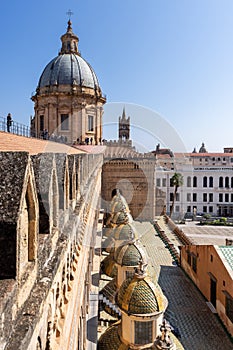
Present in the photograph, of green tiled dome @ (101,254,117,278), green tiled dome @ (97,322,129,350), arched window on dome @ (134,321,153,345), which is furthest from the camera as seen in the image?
green tiled dome @ (101,254,117,278)

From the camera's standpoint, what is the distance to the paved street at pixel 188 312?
11.6 metres

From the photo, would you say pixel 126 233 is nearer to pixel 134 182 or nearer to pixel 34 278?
pixel 34 278

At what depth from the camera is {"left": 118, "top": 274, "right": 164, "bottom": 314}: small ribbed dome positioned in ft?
27.3

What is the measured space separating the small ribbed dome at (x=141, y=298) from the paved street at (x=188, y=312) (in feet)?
12.5

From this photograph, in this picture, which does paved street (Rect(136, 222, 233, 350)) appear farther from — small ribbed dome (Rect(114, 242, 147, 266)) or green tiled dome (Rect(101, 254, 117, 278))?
small ribbed dome (Rect(114, 242, 147, 266))

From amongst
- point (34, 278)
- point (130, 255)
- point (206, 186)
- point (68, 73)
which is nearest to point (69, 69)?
point (68, 73)

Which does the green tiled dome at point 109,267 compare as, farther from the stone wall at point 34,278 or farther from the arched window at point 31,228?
the arched window at point 31,228

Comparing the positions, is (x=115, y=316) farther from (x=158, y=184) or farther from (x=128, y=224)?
(x=158, y=184)

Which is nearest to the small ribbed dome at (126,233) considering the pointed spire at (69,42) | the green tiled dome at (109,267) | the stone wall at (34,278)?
the green tiled dome at (109,267)

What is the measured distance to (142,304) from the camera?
27.4 feet

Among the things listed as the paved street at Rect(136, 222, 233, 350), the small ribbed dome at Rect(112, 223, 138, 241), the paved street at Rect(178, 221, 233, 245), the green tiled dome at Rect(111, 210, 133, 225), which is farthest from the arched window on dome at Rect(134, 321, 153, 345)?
the paved street at Rect(178, 221, 233, 245)

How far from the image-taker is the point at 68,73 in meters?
32.7

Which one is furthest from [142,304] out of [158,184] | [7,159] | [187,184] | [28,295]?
[187,184]

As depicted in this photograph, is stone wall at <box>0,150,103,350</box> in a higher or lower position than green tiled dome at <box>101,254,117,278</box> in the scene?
higher
